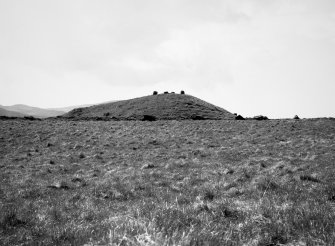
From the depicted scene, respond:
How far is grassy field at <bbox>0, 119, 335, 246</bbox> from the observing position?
17.3 feet

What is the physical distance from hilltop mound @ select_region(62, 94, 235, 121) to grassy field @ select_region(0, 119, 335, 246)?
187 feet

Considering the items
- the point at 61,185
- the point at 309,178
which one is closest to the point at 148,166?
the point at 61,185

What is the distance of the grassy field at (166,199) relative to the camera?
17.3ft

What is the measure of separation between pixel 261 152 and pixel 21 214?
18932 mm

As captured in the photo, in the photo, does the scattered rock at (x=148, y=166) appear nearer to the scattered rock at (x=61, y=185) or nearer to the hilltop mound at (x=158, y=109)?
the scattered rock at (x=61, y=185)

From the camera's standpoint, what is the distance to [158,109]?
8688 centimetres

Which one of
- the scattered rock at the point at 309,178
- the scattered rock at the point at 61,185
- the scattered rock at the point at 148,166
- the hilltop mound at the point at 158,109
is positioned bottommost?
the scattered rock at the point at 61,185

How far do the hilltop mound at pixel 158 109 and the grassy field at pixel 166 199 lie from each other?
5697cm

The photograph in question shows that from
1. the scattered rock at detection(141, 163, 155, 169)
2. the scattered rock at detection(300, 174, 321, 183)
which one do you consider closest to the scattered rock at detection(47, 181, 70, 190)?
the scattered rock at detection(141, 163, 155, 169)

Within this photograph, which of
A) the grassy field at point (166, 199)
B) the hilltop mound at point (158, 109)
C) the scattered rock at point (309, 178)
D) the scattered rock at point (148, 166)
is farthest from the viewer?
the hilltop mound at point (158, 109)

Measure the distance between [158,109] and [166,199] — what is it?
256ft

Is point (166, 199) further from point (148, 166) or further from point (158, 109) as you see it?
point (158, 109)

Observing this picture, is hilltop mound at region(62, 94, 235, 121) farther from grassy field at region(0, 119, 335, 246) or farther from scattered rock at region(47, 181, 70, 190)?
scattered rock at region(47, 181, 70, 190)

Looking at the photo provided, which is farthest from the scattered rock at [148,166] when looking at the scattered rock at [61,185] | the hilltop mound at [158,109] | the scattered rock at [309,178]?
the hilltop mound at [158,109]
